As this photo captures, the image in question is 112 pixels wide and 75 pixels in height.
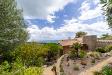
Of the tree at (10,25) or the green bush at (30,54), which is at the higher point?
the tree at (10,25)

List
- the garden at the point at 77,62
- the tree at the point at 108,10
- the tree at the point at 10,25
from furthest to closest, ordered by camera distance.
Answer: the garden at the point at 77,62, the tree at the point at 10,25, the tree at the point at 108,10

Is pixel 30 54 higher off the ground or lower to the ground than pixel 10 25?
lower

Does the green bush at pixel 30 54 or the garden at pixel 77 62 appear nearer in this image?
the garden at pixel 77 62

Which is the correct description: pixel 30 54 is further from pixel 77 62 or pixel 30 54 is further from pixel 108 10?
pixel 108 10

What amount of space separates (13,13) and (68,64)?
37.4 ft

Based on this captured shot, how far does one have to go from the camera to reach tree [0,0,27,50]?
19656 mm

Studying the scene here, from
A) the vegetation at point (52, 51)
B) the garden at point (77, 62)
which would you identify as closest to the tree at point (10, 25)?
the garden at point (77, 62)

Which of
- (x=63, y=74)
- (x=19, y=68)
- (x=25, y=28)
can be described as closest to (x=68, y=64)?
(x=63, y=74)

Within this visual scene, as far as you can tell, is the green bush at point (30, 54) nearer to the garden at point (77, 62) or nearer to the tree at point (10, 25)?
the garden at point (77, 62)

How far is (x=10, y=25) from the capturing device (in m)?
20.6

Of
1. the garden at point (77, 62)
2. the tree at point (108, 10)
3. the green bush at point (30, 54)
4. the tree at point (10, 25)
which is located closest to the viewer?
the tree at point (108, 10)

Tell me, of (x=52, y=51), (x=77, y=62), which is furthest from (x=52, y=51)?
(x=77, y=62)

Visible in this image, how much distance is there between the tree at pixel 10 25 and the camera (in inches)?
774

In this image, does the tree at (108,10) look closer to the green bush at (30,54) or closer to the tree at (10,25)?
the tree at (10,25)
